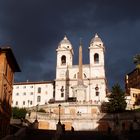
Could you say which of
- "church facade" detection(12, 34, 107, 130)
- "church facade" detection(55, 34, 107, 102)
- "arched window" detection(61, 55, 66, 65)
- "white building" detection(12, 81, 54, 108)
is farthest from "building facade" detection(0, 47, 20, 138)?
"white building" detection(12, 81, 54, 108)

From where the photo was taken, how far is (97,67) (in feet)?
378

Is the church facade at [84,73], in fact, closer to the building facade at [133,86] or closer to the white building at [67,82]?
the white building at [67,82]

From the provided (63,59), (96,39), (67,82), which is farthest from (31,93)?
(96,39)

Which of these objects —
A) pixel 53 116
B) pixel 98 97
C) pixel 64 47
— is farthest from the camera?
pixel 64 47

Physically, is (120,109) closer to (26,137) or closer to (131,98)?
(131,98)

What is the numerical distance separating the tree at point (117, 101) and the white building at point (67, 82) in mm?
29806

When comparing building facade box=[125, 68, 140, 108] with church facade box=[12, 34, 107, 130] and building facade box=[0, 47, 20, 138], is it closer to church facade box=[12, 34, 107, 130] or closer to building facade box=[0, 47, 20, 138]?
church facade box=[12, 34, 107, 130]

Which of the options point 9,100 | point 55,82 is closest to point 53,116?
point 9,100

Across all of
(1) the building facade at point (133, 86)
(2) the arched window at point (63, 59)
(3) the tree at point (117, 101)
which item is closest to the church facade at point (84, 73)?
(2) the arched window at point (63, 59)

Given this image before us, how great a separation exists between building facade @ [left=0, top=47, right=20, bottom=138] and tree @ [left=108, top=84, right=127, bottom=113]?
34.7 m

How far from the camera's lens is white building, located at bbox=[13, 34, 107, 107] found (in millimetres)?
111375

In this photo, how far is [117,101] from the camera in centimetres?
7575

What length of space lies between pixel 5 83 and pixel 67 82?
245 ft

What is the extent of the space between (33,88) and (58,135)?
83610mm
